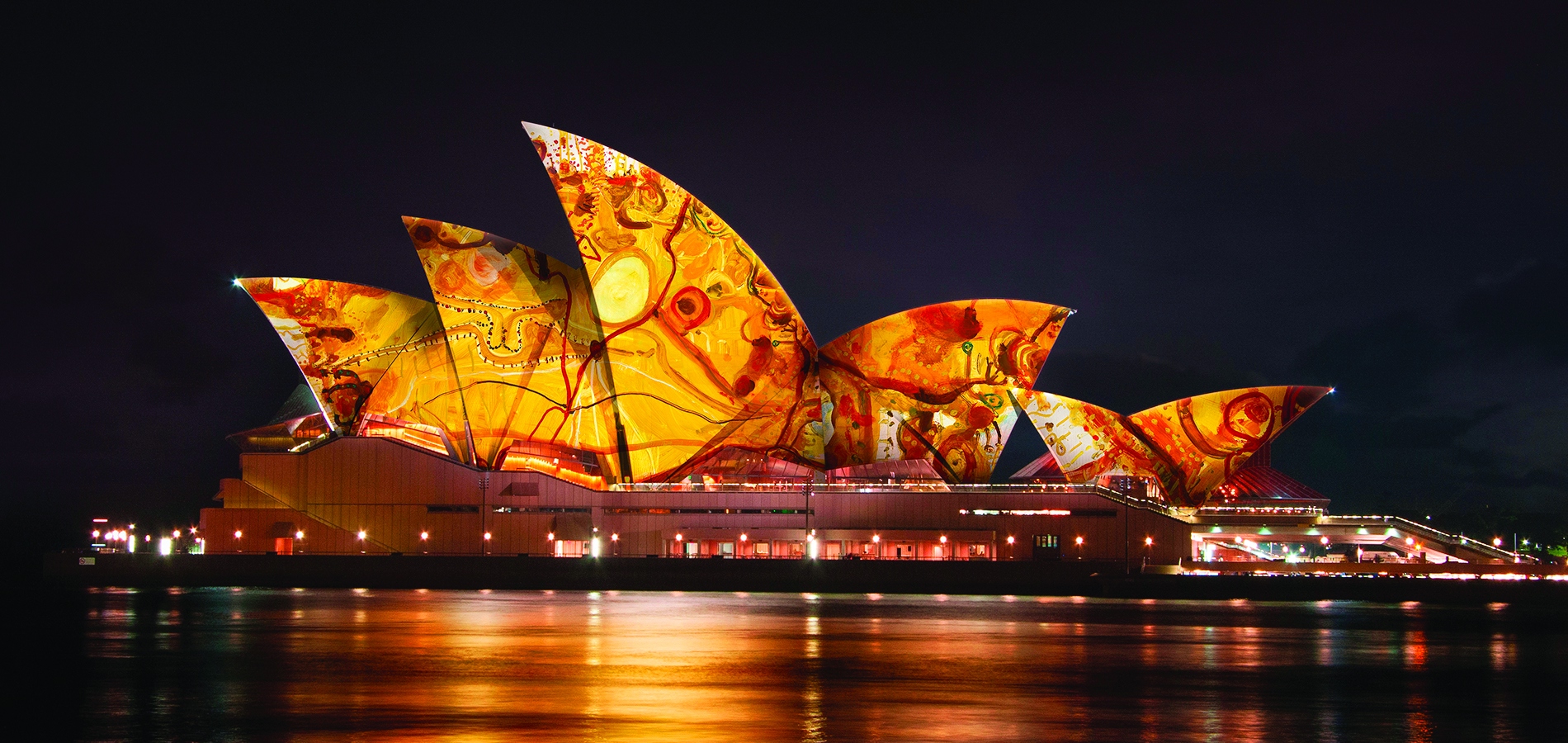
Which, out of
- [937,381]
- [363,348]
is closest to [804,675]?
[937,381]

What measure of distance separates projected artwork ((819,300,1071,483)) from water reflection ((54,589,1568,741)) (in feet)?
65.7

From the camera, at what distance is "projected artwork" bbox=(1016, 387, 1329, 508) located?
61031 mm

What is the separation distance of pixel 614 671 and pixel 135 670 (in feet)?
25.4

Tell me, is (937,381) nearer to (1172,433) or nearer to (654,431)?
(654,431)

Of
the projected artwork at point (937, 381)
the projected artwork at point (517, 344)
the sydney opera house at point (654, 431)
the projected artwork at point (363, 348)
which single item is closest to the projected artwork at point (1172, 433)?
the sydney opera house at point (654, 431)

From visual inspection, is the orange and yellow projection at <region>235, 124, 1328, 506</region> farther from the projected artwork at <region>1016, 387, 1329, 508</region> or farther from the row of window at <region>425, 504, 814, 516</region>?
the projected artwork at <region>1016, 387, 1329, 508</region>

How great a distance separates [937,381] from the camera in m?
56.3

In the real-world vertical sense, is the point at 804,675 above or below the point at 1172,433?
below

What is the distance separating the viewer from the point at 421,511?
2234 inches

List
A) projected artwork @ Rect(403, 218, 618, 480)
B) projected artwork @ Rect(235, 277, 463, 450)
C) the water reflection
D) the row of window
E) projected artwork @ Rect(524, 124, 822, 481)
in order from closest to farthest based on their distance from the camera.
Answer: the water reflection
projected artwork @ Rect(524, 124, 822, 481)
projected artwork @ Rect(403, 218, 618, 480)
the row of window
projected artwork @ Rect(235, 277, 463, 450)

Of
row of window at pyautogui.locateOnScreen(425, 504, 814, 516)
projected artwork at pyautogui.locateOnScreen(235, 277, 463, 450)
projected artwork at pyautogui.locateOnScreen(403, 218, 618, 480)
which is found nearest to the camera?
projected artwork at pyautogui.locateOnScreen(403, 218, 618, 480)

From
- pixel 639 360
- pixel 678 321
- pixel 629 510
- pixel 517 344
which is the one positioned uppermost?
pixel 678 321

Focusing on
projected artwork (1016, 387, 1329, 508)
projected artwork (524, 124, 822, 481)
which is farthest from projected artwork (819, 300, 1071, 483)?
projected artwork (1016, 387, 1329, 508)

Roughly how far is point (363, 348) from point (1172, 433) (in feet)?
113
